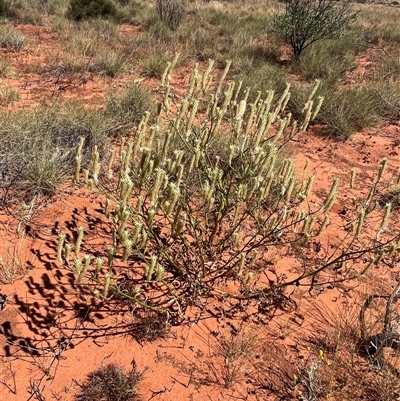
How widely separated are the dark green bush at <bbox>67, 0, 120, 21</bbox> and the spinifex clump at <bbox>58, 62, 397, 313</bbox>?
8704 mm

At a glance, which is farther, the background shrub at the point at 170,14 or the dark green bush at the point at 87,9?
the dark green bush at the point at 87,9

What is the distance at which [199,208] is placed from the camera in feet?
8.64

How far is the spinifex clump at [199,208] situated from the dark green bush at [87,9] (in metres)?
8.70

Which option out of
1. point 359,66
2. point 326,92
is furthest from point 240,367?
point 359,66

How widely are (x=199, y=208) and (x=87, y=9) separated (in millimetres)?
9469

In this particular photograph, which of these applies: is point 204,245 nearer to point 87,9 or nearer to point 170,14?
point 170,14

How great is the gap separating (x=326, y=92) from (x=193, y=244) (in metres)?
3.55

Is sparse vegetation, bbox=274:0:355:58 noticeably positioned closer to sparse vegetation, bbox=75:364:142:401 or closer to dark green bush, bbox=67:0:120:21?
dark green bush, bbox=67:0:120:21

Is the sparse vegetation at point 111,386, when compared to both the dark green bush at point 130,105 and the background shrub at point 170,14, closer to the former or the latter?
the dark green bush at point 130,105

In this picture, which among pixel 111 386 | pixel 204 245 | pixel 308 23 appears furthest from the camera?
pixel 308 23

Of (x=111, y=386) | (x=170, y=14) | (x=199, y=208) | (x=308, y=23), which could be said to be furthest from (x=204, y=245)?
(x=170, y=14)

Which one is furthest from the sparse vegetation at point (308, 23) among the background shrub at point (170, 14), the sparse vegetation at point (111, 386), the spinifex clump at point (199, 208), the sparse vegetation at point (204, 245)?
the sparse vegetation at point (111, 386)

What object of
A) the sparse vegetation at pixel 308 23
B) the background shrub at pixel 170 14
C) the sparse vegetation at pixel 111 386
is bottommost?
the sparse vegetation at pixel 111 386

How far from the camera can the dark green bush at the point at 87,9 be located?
10.4 m
